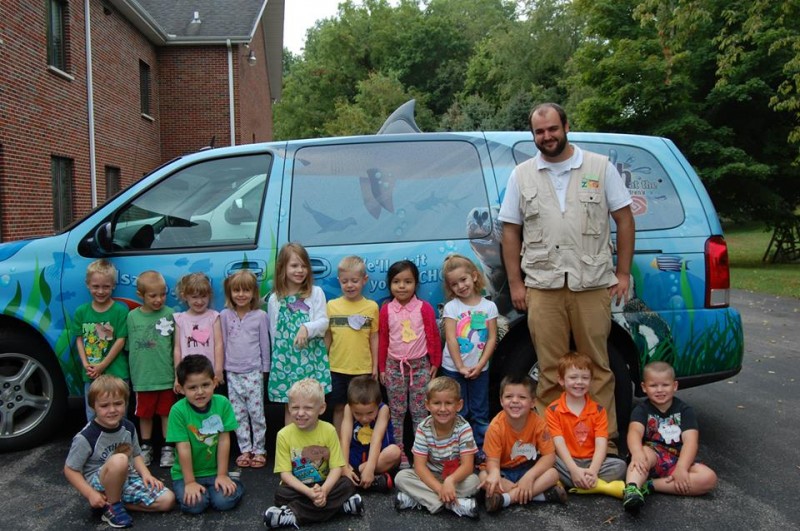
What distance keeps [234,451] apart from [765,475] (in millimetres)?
3174

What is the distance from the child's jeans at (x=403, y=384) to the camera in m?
4.16

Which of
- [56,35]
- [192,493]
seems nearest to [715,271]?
[192,493]

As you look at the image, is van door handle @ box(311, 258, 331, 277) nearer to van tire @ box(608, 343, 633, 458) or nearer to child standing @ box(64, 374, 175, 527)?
child standing @ box(64, 374, 175, 527)

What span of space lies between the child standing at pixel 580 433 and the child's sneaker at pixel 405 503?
815 millimetres

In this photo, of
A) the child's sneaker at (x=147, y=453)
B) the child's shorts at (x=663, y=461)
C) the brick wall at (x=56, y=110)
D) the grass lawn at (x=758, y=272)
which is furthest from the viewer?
the grass lawn at (x=758, y=272)

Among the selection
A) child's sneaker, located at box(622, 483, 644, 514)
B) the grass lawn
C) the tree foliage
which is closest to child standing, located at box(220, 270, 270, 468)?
child's sneaker, located at box(622, 483, 644, 514)

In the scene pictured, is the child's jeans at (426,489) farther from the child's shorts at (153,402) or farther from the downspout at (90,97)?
the downspout at (90,97)

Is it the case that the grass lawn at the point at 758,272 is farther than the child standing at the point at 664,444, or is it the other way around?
the grass lawn at the point at 758,272

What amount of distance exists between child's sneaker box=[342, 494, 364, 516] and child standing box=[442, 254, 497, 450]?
3.10ft

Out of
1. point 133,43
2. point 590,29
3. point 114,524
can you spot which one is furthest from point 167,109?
point 114,524

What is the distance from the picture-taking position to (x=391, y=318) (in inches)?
163

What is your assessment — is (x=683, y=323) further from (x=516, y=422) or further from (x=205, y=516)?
(x=205, y=516)

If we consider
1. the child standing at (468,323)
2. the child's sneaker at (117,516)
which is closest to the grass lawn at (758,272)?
the child standing at (468,323)

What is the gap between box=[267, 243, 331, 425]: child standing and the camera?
4062 mm
